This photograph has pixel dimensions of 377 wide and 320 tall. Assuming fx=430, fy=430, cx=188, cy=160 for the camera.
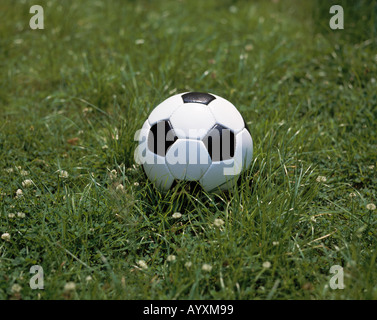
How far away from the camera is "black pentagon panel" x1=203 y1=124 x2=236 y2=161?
10.4 ft

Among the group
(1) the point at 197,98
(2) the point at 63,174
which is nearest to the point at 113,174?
(2) the point at 63,174

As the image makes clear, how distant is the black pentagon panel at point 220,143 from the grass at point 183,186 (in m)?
0.29

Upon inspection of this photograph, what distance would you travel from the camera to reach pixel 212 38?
5.88m

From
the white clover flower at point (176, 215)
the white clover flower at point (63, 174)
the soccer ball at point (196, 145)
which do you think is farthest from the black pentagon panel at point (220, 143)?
the white clover flower at point (63, 174)

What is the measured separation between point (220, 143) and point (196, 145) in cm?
19

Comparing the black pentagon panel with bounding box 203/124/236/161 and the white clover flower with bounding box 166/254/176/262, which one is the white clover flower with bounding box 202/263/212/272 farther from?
the black pentagon panel with bounding box 203/124/236/161

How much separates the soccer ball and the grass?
0.45 feet

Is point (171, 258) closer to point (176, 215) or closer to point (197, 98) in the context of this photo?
point (176, 215)

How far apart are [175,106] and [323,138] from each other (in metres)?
1.68

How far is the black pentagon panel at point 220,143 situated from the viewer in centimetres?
316

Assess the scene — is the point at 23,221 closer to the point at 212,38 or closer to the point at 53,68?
the point at 53,68

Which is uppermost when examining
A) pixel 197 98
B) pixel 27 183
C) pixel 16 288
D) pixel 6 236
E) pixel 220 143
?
pixel 197 98

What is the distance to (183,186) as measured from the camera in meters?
3.21

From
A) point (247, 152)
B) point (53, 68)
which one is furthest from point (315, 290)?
point (53, 68)
